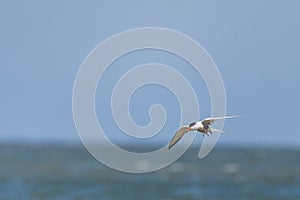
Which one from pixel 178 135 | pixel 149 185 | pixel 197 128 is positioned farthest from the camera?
pixel 149 185

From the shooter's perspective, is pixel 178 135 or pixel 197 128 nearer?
pixel 197 128

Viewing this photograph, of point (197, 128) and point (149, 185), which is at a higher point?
point (149, 185)

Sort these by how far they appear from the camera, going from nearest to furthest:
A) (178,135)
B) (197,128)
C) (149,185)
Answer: (197,128) → (178,135) → (149,185)

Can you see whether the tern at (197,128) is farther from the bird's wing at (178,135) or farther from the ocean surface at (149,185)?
the ocean surface at (149,185)

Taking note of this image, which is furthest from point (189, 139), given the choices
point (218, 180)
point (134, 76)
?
point (218, 180)

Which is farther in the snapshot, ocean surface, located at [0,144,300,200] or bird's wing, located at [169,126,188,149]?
ocean surface, located at [0,144,300,200]

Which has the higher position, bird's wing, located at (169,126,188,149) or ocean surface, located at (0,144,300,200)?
ocean surface, located at (0,144,300,200)

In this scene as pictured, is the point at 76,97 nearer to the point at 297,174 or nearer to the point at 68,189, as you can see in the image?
the point at 68,189

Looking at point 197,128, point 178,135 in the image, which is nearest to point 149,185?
point 178,135

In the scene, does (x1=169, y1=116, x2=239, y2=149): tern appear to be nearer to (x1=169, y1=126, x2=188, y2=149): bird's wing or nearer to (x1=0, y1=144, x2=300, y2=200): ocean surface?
(x1=169, y1=126, x2=188, y2=149): bird's wing

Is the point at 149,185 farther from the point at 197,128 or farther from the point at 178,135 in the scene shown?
the point at 197,128

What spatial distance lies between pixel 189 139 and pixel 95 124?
1283 millimetres

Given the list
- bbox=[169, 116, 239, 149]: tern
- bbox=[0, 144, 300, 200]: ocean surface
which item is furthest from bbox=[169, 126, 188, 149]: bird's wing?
bbox=[0, 144, 300, 200]: ocean surface

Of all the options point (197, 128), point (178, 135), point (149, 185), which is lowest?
point (197, 128)
